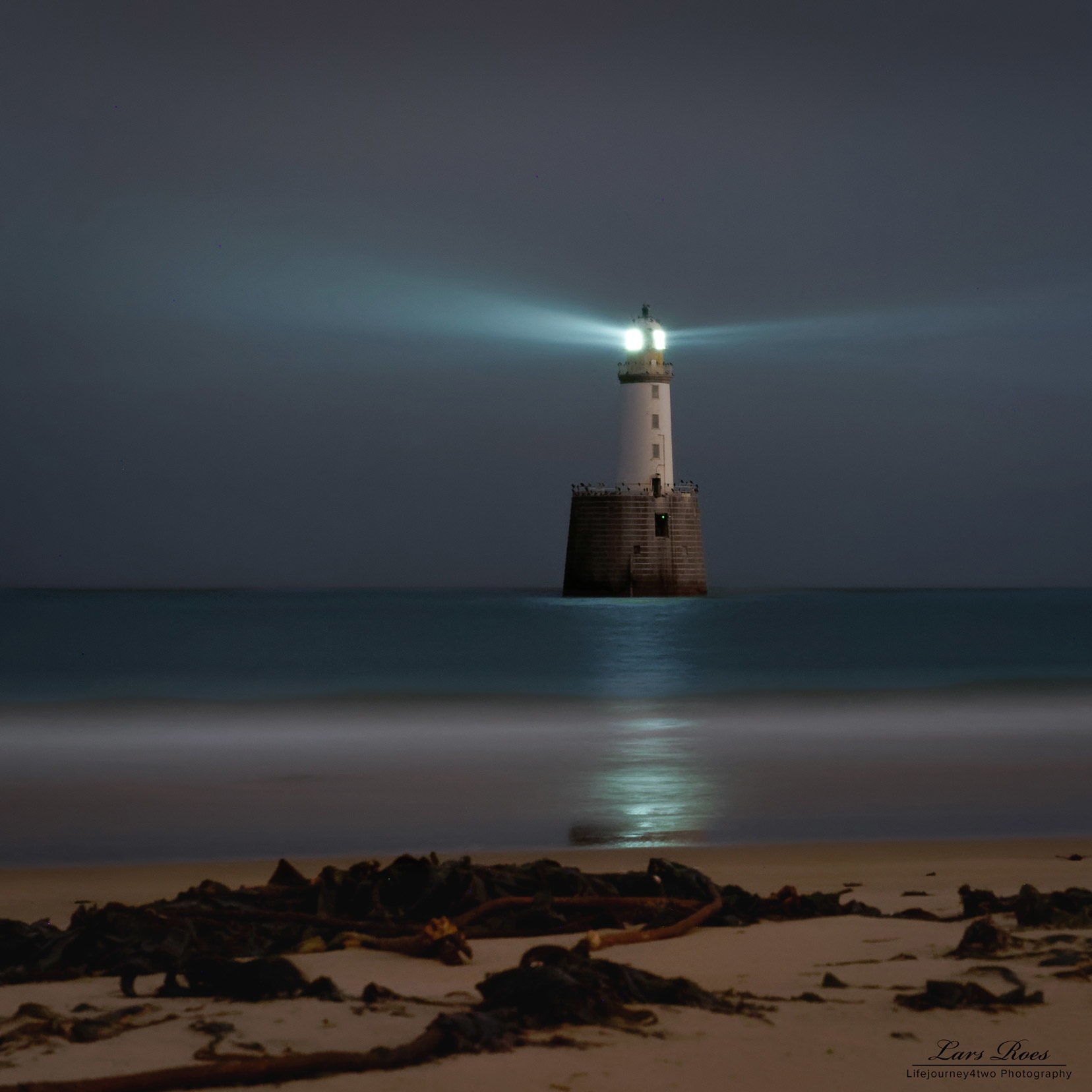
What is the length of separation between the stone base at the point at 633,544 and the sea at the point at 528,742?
623 centimetres

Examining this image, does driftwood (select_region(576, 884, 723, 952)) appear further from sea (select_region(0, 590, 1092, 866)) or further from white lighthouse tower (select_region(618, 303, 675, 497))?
white lighthouse tower (select_region(618, 303, 675, 497))

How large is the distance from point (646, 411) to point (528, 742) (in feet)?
125

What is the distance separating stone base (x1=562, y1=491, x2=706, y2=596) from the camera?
58.4 m

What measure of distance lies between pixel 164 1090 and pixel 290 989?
0.93 metres

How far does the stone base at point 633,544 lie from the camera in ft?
192

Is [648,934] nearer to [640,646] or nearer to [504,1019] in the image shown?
[504,1019]

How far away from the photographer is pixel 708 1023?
455 cm

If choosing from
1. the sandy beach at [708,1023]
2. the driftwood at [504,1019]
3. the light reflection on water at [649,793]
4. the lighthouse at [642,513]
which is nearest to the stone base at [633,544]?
the lighthouse at [642,513]

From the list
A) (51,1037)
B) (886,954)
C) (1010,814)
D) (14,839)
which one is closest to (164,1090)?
(51,1037)

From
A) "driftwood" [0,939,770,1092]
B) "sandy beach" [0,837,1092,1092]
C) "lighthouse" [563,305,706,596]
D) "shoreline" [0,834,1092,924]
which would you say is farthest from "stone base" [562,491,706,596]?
"driftwood" [0,939,770,1092]

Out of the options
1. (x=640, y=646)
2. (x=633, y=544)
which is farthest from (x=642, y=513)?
(x=640, y=646)

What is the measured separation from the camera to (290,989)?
15.9 feet

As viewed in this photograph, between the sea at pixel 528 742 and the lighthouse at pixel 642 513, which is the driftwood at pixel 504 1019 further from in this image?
the lighthouse at pixel 642 513

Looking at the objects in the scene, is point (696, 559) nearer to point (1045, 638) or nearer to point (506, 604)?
point (1045, 638)
